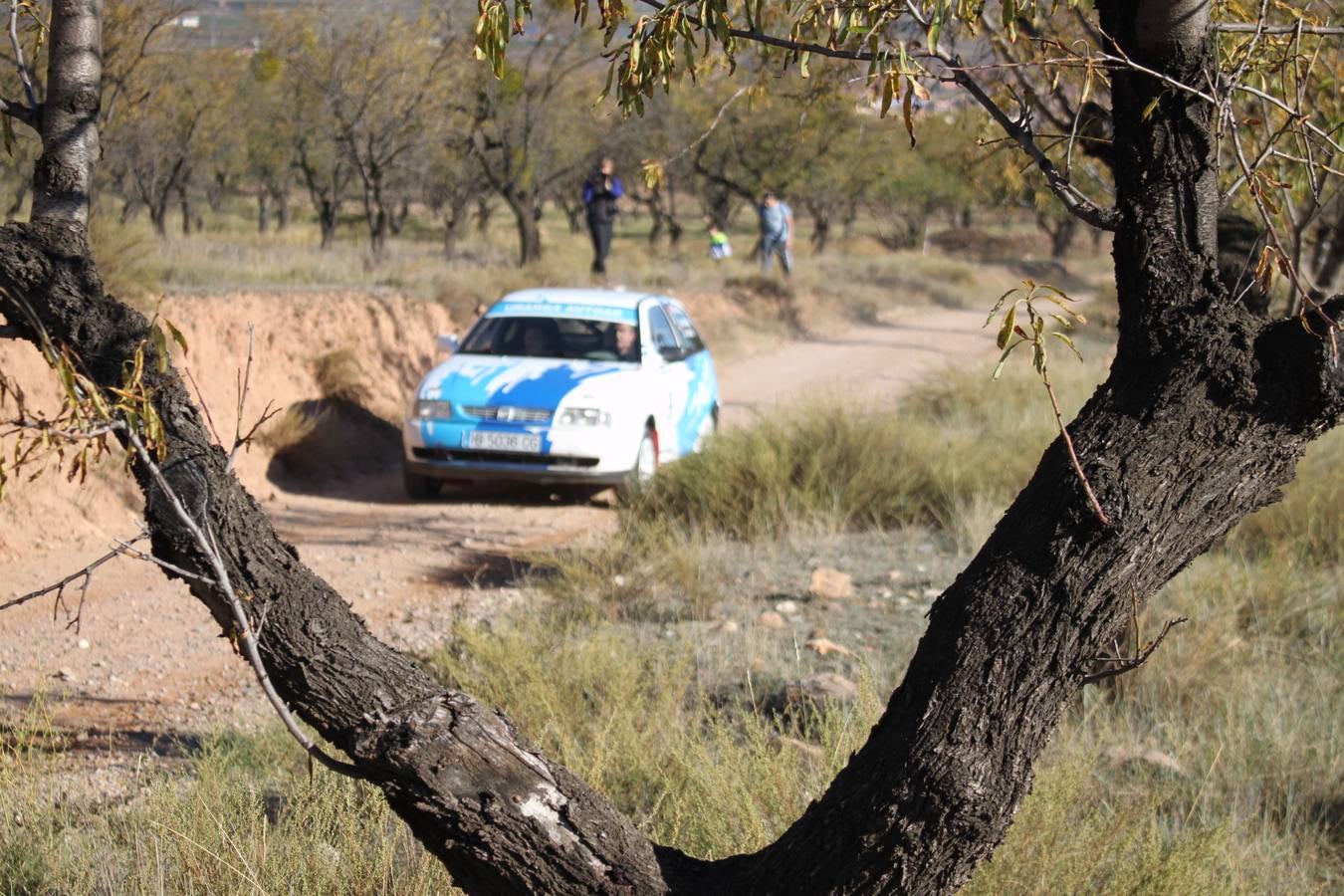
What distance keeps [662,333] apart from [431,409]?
7.25 feet

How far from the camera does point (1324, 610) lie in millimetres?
7023

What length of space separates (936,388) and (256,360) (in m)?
7.10

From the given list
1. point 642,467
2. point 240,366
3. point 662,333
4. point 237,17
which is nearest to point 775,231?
point 237,17

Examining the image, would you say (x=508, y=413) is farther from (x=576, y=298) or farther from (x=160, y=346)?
(x=160, y=346)

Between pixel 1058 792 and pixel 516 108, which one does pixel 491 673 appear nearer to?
pixel 1058 792

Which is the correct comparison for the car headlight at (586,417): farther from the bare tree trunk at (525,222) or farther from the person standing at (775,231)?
the person standing at (775,231)

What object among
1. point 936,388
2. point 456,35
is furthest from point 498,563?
point 456,35

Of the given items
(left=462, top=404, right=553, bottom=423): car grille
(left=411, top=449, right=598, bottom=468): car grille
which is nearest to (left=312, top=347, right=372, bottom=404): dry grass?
(left=411, top=449, right=598, bottom=468): car grille

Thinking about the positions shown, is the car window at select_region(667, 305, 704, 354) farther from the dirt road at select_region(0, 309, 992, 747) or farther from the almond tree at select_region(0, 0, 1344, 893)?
the almond tree at select_region(0, 0, 1344, 893)

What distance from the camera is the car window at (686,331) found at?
39.8 ft

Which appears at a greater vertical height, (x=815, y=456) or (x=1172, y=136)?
(x=1172, y=136)

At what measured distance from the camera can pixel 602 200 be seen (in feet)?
71.5

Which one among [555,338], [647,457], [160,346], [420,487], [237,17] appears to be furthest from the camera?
[237,17]

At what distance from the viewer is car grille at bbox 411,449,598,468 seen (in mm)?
10297
